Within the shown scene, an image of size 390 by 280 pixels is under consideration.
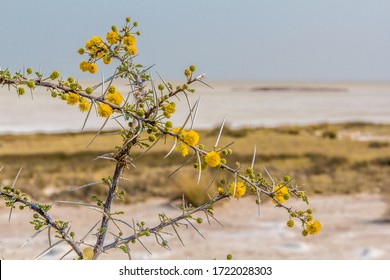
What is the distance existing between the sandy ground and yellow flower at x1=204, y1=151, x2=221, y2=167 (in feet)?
21.3

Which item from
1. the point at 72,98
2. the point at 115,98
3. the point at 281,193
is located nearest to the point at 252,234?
the point at 281,193

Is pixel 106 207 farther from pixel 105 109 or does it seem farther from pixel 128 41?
pixel 128 41

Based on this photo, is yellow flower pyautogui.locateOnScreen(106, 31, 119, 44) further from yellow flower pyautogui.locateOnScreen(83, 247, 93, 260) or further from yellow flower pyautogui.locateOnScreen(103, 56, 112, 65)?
yellow flower pyautogui.locateOnScreen(83, 247, 93, 260)

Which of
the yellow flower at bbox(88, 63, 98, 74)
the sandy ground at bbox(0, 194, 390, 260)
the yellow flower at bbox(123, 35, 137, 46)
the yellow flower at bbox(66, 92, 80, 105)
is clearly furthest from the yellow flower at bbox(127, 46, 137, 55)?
the sandy ground at bbox(0, 194, 390, 260)

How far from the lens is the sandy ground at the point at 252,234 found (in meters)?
9.85

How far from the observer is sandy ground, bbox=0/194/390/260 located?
9.85 m

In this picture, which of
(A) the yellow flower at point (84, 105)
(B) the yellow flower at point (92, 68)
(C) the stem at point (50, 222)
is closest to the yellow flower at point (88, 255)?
(C) the stem at point (50, 222)

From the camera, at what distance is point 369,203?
14.1 m

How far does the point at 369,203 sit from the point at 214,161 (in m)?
12.4

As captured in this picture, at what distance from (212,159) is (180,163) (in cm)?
1915

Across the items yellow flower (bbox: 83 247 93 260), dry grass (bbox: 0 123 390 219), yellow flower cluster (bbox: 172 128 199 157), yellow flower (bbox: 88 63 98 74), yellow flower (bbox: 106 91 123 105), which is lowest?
dry grass (bbox: 0 123 390 219)

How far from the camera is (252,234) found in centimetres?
1123

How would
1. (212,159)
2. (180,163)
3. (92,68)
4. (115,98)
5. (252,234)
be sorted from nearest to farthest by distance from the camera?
(212,159), (115,98), (92,68), (252,234), (180,163)

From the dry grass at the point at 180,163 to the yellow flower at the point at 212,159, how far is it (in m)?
6.66
